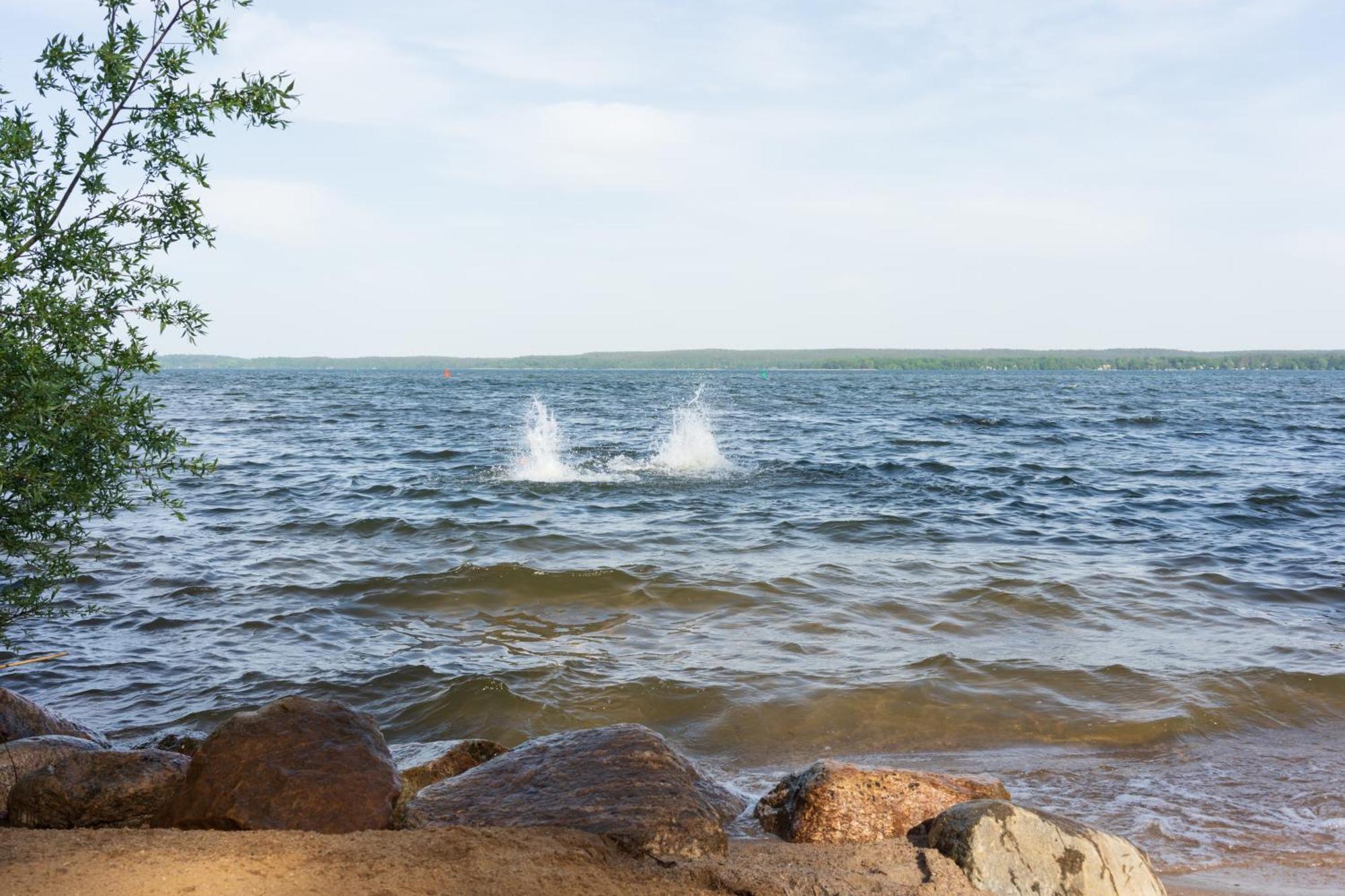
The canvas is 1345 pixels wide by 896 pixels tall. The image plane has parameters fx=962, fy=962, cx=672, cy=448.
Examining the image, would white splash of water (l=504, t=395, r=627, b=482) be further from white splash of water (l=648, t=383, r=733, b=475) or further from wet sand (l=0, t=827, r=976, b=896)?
wet sand (l=0, t=827, r=976, b=896)

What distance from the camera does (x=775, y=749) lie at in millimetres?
7191

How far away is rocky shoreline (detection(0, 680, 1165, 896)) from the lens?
4.43 m

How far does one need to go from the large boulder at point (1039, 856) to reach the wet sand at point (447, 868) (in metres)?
0.14

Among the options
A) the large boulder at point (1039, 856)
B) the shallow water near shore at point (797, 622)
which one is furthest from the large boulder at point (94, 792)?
the large boulder at point (1039, 856)

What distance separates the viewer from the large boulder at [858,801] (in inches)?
202

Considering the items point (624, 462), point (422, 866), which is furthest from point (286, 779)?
point (624, 462)

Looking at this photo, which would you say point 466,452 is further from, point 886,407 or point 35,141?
point 886,407

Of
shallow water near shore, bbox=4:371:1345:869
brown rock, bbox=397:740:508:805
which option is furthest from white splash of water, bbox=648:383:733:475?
brown rock, bbox=397:740:508:805

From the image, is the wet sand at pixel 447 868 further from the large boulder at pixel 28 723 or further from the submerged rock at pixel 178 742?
the large boulder at pixel 28 723

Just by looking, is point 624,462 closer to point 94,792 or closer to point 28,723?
point 28,723

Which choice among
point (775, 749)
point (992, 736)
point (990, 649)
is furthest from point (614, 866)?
point (990, 649)

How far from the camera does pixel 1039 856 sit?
4508 millimetres

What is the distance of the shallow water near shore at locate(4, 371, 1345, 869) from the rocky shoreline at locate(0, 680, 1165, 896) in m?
1.08

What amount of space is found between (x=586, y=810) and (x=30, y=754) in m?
3.37
